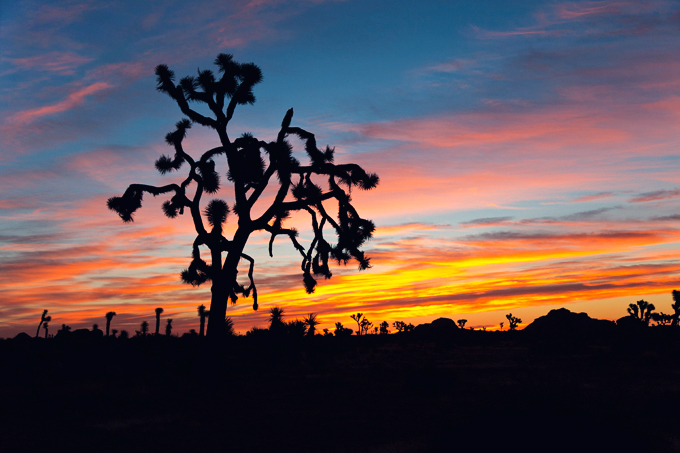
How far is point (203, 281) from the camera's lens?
49.2 ft

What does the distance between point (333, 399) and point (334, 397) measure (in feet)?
0.78

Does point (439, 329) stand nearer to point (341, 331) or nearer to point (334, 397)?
point (341, 331)

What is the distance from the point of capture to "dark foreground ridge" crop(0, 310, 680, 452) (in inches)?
294

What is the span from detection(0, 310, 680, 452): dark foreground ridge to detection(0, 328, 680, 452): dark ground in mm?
42

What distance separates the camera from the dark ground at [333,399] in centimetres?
741

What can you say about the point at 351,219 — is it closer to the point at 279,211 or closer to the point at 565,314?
the point at 279,211

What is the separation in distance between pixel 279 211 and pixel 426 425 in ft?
26.6

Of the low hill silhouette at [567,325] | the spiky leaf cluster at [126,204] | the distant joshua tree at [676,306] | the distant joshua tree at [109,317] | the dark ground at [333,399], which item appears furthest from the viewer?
the distant joshua tree at [109,317]

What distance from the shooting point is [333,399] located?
39.3 feet

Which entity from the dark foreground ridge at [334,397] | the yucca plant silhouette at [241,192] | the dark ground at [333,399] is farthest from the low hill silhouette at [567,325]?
the yucca plant silhouette at [241,192]

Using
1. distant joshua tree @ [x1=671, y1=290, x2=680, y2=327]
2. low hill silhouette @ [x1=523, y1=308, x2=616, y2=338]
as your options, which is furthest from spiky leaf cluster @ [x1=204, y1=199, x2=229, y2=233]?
distant joshua tree @ [x1=671, y1=290, x2=680, y2=327]

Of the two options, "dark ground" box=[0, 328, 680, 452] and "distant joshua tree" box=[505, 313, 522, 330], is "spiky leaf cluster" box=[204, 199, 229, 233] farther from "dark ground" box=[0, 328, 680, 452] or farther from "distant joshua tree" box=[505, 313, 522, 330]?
"distant joshua tree" box=[505, 313, 522, 330]

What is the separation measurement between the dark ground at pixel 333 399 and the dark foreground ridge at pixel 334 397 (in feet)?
0.14

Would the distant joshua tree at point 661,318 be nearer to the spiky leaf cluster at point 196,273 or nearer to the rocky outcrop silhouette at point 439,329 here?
Answer: the rocky outcrop silhouette at point 439,329
